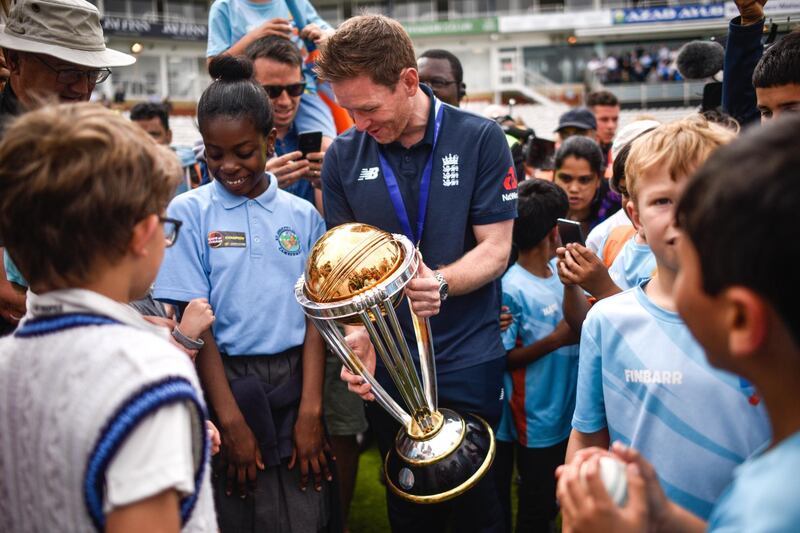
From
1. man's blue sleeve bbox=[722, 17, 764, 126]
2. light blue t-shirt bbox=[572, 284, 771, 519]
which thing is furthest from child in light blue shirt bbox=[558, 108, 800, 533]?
man's blue sleeve bbox=[722, 17, 764, 126]

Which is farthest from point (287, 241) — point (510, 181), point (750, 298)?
point (750, 298)

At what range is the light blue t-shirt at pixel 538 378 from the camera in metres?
3.36

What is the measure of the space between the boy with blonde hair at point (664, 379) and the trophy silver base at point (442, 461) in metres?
0.45

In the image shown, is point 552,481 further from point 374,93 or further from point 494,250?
point 374,93

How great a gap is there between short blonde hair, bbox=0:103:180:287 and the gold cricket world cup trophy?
85cm

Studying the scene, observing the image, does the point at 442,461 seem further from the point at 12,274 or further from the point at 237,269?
the point at 12,274

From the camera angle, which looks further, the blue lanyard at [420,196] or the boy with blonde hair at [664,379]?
the blue lanyard at [420,196]

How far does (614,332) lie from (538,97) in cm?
4041

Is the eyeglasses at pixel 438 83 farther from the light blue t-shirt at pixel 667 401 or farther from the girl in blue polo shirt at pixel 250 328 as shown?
the light blue t-shirt at pixel 667 401

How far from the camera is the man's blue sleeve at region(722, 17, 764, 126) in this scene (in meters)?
3.08

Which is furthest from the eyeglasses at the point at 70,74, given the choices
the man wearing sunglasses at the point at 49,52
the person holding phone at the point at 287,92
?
the person holding phone at the point at 287,92

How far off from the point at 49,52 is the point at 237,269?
3.63ft

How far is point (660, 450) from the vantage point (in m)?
1.81

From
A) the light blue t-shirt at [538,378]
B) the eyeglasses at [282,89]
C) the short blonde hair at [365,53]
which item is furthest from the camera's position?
the eyeglasses at [282,89]
